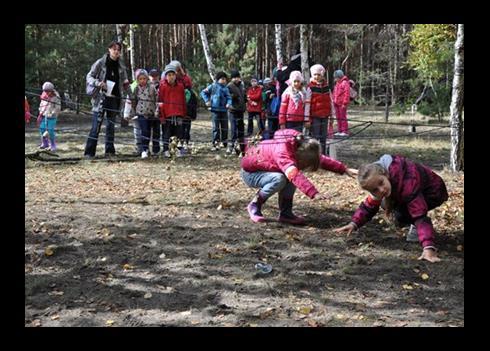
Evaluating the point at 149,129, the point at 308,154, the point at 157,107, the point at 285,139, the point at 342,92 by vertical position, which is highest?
the point at 342,92

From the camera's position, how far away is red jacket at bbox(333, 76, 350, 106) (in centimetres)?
1522

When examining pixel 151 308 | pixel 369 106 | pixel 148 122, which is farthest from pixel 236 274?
pixel 369 106

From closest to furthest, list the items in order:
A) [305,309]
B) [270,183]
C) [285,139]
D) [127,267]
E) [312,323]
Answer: [312,323] < [305,309] < [127,267] < [285,139] < [270,183]

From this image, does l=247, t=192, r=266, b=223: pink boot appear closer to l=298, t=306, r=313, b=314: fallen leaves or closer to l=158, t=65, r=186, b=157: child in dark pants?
l=298, t=306, r=313, b=314: fallen leaves

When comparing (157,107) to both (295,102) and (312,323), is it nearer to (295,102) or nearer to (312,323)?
(295,102)

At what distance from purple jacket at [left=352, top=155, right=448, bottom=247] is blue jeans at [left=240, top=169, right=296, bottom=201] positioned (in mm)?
1155

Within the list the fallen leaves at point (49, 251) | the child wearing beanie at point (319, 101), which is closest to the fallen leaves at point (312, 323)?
the fallen leaves at point (49, 251)

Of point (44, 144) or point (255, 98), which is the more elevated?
point (255, 98)

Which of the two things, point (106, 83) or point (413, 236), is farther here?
point (106, 83)

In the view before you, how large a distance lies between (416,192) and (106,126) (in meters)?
7.21

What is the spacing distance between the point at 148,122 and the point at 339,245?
6513mm

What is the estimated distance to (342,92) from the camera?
15.4 m

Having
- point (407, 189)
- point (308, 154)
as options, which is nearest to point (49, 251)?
point (308, 154)
